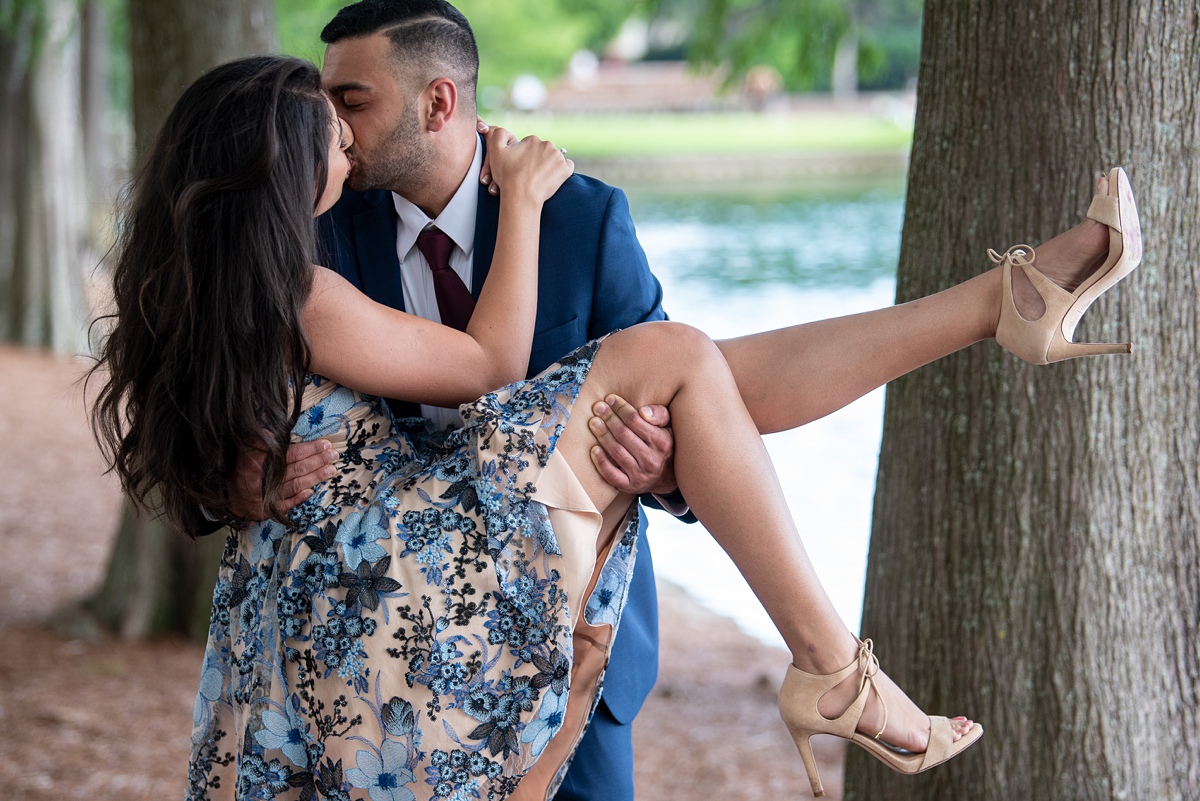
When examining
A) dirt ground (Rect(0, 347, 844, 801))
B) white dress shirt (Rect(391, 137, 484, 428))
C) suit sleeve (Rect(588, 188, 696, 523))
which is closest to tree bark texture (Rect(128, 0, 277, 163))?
dirt ground (Rect(0, 347, 844, 801))

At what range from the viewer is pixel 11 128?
396 inches

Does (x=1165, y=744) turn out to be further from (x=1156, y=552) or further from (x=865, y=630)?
(x=865, y=630)

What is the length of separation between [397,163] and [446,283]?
0.26 metres

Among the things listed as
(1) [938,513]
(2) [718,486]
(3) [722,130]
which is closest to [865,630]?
(1) [938,513]

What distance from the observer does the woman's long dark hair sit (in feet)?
6.52

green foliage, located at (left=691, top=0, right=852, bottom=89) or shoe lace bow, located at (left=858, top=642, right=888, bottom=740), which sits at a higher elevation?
green foliage, located at (left=691, top=0, right=852, bottom=89)

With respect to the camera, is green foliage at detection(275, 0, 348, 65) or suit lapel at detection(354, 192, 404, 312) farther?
green foliage at detection(275, 0, 348, 65)

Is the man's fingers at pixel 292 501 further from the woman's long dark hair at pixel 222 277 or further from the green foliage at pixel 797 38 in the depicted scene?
the green foliage at pixel 797 38

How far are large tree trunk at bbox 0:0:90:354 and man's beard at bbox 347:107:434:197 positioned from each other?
322 inches

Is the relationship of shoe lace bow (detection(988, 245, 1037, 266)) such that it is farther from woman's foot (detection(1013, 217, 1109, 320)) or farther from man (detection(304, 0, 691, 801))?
man (detection(304, 0, 691, 801))

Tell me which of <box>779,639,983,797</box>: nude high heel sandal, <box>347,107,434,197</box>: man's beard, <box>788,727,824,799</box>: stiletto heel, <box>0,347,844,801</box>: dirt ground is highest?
<box>347,107,434,197</box>: man's beard

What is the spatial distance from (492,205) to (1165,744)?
183 cm

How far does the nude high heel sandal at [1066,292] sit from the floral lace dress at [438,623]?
0.76 meters

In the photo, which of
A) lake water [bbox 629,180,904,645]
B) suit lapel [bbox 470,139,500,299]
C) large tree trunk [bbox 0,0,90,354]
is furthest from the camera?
large tree trunk [bbox 0,0,90,354]
